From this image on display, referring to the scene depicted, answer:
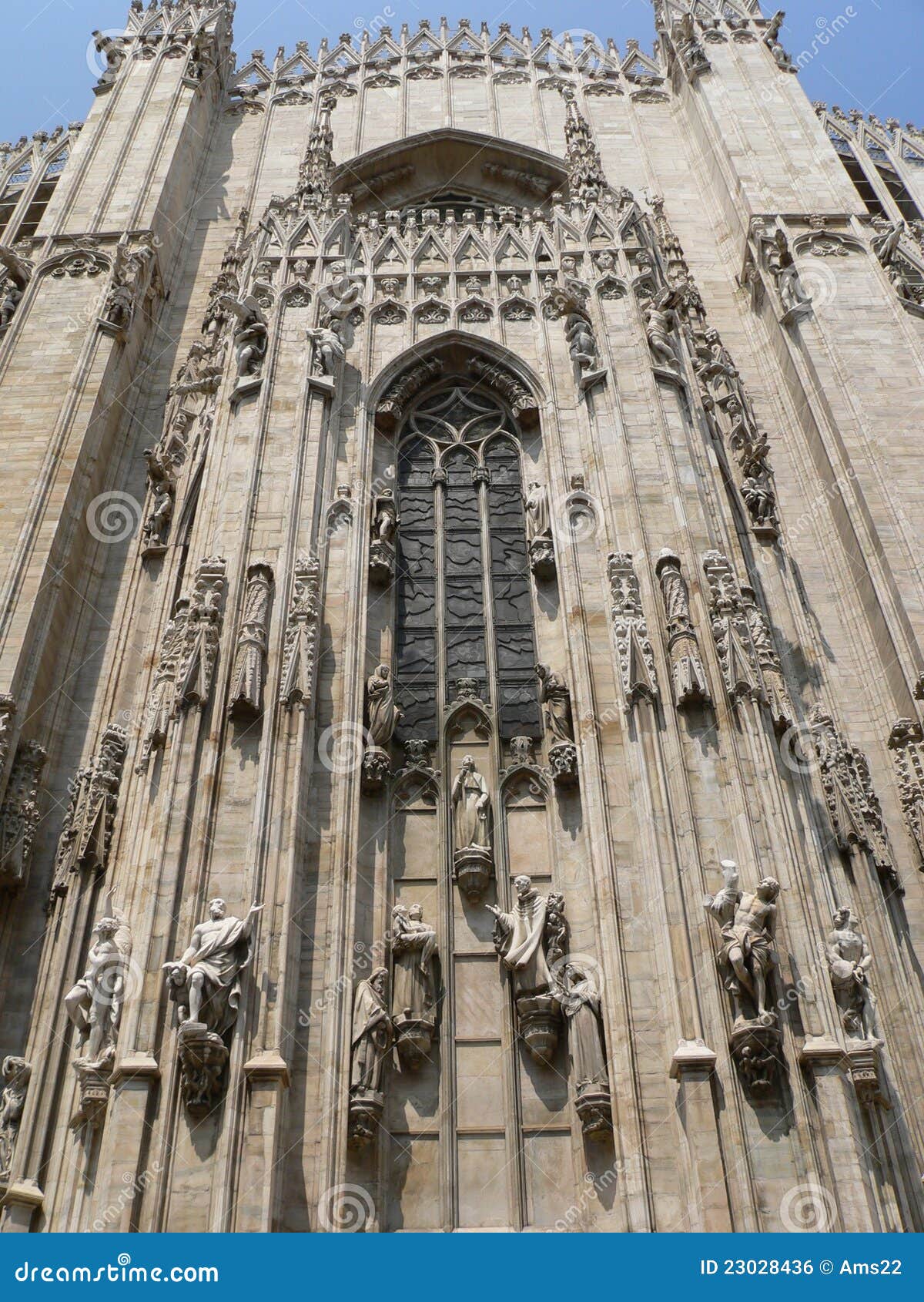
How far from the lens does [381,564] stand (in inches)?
614

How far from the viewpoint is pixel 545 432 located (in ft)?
55.3

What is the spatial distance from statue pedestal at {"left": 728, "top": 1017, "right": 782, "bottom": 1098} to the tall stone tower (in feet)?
0.13

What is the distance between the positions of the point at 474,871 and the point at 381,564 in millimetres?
4412

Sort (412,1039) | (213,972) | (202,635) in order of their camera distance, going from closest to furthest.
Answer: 1. (213,972)
2. (412,1039)
3. (202,635)

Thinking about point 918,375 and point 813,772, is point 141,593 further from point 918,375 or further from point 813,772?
point 918,375

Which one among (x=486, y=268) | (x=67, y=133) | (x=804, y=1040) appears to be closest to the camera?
(x=804, y=1040)

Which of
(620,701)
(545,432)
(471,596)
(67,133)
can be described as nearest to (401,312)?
(545,432)

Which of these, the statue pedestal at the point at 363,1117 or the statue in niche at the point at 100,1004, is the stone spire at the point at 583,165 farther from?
the statue pedestal at the point at 363,1117

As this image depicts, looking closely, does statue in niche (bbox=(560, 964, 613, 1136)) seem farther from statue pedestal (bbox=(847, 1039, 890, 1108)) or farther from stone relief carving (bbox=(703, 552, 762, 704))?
stone relief carving (bbox=(703, 552, 762, 704))

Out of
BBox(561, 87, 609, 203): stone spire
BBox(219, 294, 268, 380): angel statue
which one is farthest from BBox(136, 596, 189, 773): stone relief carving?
BBox(561, 87, 609, 203): stone spire

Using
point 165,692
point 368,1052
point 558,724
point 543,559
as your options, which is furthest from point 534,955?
point 543,559

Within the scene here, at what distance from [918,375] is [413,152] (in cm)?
1324

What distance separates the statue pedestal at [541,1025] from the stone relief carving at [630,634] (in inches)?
128

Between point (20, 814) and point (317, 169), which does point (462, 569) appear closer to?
point (20, 814)
